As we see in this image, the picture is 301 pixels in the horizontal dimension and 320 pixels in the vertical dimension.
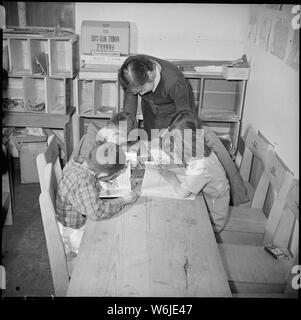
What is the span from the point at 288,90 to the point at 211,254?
106 centimetres

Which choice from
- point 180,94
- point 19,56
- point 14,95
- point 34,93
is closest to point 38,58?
point 19,56

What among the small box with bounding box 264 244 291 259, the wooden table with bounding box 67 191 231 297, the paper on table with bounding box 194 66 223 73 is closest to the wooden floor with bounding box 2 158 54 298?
the wooden table with bounding box 67 191 231 297

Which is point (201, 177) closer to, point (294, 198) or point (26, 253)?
point (294, 198)

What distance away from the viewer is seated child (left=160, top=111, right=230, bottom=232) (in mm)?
1690

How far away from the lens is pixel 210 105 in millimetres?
3270

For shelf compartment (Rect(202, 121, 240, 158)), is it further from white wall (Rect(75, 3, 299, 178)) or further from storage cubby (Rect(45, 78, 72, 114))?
storage cubby (Rect(45, 78, 72, 114))

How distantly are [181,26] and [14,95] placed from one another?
60.2 inches

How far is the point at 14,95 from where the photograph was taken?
11.2ft

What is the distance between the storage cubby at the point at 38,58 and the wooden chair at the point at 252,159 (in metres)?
1.65

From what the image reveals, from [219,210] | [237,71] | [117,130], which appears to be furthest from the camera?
[237,71]

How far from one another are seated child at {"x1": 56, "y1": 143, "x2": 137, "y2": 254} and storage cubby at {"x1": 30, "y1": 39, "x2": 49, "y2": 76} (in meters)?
1.60

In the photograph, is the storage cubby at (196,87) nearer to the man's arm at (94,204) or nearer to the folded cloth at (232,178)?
the folded cloth at (232,178)
